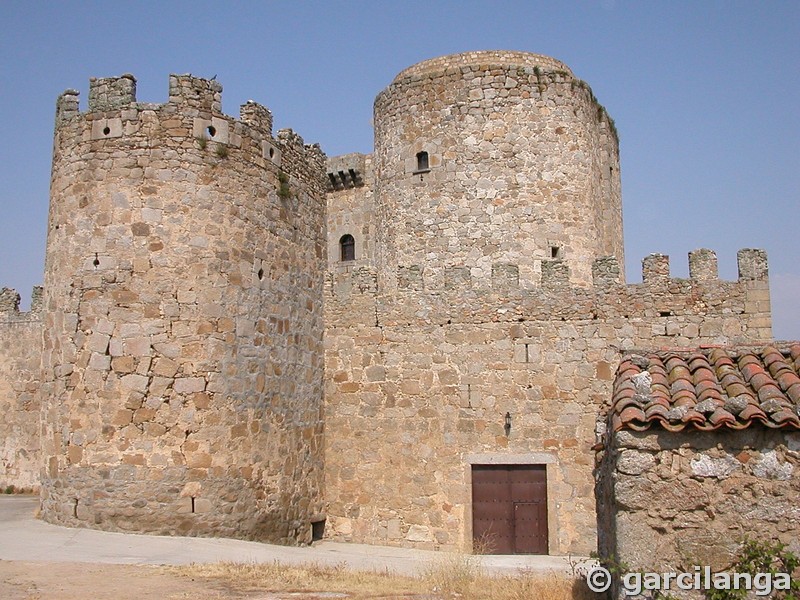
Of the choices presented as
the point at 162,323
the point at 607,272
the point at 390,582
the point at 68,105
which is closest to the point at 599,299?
the point at 607,272

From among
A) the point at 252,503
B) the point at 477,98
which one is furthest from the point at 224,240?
the point at 477,98

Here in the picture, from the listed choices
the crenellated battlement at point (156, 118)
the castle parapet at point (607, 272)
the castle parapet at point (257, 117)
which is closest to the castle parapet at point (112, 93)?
the crenellated battlement at point (156, 118)

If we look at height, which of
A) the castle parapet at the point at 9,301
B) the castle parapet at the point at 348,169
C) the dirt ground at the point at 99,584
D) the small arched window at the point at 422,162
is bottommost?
the dirt ground at the point at 99,584

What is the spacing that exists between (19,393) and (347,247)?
8.81 meters

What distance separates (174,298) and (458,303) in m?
4.90

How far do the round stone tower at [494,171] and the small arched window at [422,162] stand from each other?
0.09ft

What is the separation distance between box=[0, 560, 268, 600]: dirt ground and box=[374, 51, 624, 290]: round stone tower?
9050 millimetres

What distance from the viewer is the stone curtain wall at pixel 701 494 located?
7117mm

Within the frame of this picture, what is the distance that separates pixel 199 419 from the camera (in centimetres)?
1228

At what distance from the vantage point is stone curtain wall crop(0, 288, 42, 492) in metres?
20.1

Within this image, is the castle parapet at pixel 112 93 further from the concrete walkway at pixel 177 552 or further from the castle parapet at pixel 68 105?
the concrete walkway at pixel 177 552

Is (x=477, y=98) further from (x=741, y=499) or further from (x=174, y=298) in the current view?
(x=741, y=499)

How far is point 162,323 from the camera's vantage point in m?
12.3

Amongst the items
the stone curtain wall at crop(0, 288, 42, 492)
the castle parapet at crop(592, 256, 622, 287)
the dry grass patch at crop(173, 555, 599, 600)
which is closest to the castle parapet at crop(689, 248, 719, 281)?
the castle parapet at crop(592, 256, 622, 287)
